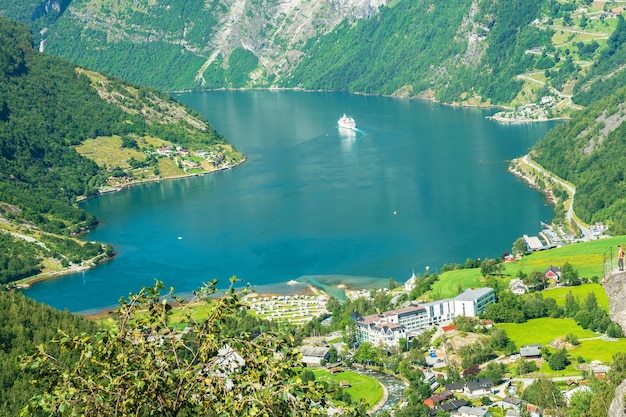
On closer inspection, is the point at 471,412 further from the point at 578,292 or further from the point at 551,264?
the point at 551,264

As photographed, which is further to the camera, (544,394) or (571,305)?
(571,305)

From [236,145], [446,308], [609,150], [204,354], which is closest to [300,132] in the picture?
[236,145]

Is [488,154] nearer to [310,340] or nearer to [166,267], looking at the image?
[166,267]

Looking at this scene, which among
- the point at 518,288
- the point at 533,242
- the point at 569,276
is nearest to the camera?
the point at 569,276

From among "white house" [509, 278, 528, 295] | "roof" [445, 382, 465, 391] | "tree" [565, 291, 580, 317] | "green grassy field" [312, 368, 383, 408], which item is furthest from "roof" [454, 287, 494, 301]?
"roof" [445, 382, 465, 391]

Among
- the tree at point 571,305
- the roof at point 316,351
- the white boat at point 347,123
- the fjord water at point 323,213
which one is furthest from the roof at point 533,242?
the white boat at point 347,123

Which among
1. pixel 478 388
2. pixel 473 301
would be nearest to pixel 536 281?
pixel 473 301
